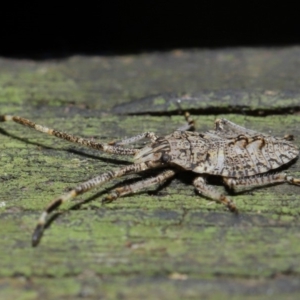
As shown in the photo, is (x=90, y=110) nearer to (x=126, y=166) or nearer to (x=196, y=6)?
(x=126, y=166)

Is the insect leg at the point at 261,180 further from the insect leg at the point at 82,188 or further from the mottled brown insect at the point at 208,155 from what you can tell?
the insect leg at the point at 82,188

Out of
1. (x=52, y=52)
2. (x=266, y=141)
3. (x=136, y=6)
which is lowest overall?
(x=266, y=141)

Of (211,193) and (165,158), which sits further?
(165,158)

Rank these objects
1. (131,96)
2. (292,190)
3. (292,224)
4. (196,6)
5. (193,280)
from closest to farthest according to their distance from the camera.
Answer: (193,280), (292,224), (292,190), (131,96), (196,6)

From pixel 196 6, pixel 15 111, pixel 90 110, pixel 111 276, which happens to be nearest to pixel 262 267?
pixel 111 276

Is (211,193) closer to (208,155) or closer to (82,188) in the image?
(208,155)

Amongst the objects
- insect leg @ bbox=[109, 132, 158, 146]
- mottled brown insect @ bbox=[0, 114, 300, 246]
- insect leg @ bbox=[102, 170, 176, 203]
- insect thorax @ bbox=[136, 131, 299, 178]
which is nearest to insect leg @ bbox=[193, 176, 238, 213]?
mottled brown insect @ bbox=[0, 114, 300, 246]

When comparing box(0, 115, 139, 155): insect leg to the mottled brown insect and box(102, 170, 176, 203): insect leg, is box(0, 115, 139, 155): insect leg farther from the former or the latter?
box(102, 170, 176, 203): insect leg

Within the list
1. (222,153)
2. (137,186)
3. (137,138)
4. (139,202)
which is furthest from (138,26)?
(139,202)
